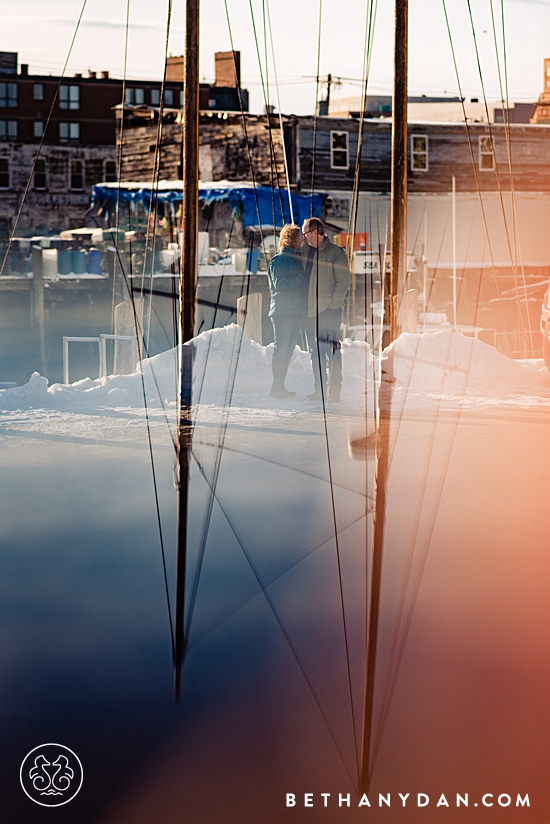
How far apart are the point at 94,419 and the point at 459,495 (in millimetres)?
4130

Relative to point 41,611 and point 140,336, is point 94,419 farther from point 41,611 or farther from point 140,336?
point 41,611

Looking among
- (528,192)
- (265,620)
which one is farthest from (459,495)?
(528,192)

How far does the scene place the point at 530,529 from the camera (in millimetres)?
6566

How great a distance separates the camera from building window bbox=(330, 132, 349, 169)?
39.6m

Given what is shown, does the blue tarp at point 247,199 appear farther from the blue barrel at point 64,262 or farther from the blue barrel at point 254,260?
the blue barrel at point 64,262

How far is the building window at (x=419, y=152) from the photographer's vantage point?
41.0 metres

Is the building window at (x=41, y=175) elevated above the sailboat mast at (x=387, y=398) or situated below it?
above

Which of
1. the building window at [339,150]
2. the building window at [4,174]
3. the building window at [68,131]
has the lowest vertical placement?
the building window at [339,150]

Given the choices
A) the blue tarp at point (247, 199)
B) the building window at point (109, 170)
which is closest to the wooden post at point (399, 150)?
the blue tarp at point (247, 199)

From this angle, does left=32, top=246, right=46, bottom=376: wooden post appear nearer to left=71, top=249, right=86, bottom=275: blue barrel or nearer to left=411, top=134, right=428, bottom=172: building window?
left=71, top=249, right=86, bottom=275: blue barrel

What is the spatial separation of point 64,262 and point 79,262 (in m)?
0.43

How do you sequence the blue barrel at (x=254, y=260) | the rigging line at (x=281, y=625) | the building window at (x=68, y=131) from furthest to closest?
the building window at (x=68, y=131)
the blue barrel at (x=254, y=260)
the rigging line at (x=281, y=625)

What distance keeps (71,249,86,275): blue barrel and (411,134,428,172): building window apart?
61.2 ft

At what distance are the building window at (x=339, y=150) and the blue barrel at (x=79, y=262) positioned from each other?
15.6 meters
